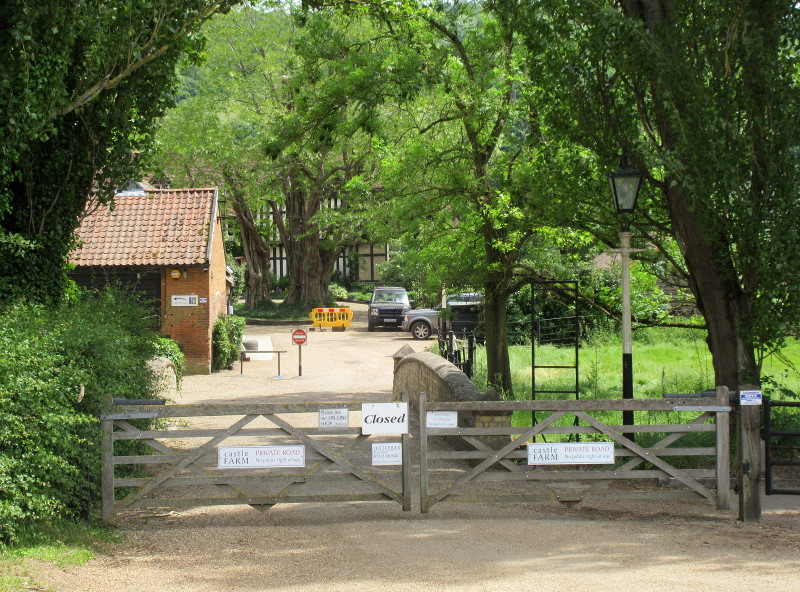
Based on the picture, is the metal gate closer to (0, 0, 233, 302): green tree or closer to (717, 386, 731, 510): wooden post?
(717, 386, 731, 510): wooden post

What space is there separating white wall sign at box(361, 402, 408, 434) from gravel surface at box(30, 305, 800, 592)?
0.80 meters

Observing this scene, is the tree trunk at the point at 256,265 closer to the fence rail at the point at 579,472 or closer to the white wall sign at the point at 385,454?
the white wall sign at the point at 385,454

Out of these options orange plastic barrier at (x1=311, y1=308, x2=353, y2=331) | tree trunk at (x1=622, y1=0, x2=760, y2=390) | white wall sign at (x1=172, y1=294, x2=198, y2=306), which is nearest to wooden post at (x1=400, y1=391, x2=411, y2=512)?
tree trunk at (x1=622, y1=0, x2=760, y2=390)

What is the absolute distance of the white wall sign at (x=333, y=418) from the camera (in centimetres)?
812

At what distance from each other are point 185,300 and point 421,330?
14113 millimetres

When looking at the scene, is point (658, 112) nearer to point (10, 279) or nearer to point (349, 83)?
point (349, 83)

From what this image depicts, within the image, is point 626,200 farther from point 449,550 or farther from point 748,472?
point 449,550

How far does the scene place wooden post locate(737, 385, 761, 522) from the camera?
7.95 meters

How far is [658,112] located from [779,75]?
1427mm

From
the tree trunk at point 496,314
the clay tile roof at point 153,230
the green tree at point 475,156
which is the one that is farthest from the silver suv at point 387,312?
the green tree at point 475,156

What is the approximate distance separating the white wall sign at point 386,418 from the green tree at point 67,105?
4684 millimetres

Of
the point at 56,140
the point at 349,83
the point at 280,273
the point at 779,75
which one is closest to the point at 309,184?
the point at 280,273

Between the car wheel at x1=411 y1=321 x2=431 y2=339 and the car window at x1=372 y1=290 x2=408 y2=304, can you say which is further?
the car window at x1=372 y1=290 x2=408 y2=304

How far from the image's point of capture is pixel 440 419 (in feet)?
27.1
